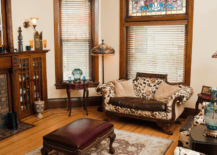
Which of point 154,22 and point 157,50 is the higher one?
point 154,22

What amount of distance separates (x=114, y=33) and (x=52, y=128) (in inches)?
105

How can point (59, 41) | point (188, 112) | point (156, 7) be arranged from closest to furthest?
point (188, 112) → point (156, 7) → point (59, 41)

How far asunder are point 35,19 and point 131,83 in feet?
8.23

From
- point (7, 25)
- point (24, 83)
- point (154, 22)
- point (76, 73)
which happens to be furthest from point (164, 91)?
point (7, 25)

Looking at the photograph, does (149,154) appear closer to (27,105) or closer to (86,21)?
(27,105)

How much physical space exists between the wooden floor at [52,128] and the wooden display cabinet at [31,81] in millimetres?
284

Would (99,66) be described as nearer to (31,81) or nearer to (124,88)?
(124,88)

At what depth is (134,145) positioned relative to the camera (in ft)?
12.7

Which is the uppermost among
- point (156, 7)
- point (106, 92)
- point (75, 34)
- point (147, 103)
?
point (156, 7)

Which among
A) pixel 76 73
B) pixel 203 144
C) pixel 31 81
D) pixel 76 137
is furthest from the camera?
pixel 76 73

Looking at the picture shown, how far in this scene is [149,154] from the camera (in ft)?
11.7

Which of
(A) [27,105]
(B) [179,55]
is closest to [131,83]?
(B) [179,55]

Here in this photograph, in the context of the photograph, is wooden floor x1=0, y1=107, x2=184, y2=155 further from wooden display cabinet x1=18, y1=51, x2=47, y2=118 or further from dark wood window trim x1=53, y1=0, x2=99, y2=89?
dark wood window trim x1=53, y1=0, x2=99, y2=89

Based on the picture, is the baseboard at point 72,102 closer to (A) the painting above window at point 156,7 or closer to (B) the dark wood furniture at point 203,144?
(A) the painting above window at point 156,7
